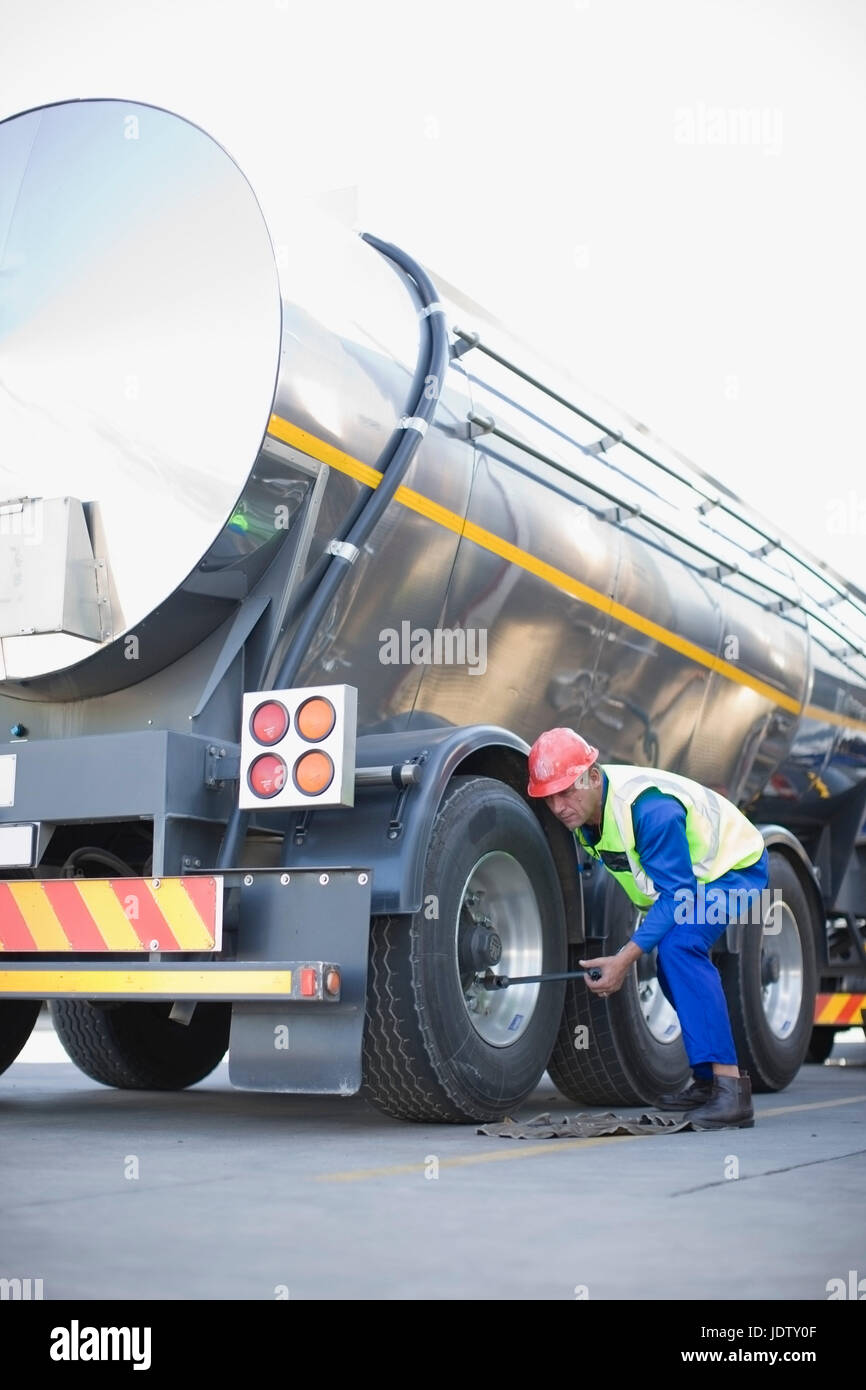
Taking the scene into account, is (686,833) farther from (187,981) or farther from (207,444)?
(207,444)

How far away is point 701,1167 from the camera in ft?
12.1

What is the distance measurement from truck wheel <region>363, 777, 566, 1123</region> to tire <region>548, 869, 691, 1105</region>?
346mm

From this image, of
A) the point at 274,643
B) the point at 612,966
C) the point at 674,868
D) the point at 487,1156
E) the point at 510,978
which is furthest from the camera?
the point at 674,868

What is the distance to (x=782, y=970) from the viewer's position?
7.00 m

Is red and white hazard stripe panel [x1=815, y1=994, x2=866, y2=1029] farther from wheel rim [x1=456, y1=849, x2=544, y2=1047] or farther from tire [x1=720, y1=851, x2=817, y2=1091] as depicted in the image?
wheel rim [x1=456, y1=849, x2=544, y2=1047]

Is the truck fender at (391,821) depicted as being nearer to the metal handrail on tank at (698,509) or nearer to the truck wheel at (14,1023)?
the metal handrail on tank at (698,509)

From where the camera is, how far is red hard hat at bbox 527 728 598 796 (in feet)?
16.0

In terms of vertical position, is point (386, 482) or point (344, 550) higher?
point (386, 482)

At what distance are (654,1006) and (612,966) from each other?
1.11 m

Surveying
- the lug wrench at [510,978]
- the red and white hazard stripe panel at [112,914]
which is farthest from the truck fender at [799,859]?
the red and white hazard stripe panel at [112,914]


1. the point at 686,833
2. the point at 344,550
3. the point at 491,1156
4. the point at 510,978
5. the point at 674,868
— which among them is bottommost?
the point at 491,1156

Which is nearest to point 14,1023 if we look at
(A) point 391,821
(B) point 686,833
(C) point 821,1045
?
(A) point 391,821
